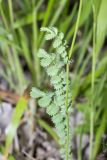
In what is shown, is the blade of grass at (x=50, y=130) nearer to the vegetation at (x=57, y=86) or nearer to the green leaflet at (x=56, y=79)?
the vegetation at (x=57, y=86)

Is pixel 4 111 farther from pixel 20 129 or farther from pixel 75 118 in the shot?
pixel 75 118

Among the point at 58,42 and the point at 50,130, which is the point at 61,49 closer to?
the point at 58,42

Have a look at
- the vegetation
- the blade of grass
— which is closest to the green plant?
the vegetation

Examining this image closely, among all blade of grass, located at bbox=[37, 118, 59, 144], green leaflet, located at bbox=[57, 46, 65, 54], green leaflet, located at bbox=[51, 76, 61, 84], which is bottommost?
green leaflet, located at bbox=[51, 76, 61, 84]

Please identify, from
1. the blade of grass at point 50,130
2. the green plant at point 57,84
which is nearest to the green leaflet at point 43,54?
the green plant at point 57,84

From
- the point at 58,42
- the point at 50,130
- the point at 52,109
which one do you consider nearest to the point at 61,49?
the point at 58,42

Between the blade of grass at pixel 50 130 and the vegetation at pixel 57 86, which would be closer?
the vegetation at pixel 57 86

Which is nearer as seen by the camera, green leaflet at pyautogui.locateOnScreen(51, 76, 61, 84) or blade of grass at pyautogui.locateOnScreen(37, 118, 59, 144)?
green leaflet at pyautogui.locateOnScreen(51, 76, 61, 84)

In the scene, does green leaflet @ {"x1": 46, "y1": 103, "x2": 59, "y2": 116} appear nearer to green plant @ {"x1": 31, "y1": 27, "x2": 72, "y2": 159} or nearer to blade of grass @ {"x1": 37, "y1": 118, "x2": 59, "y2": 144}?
green plant @ {"x1": 31, "y1": 27, "x2": 72, "y2": 159}

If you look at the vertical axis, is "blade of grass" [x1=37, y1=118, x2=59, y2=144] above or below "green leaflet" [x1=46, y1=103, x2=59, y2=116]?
above
